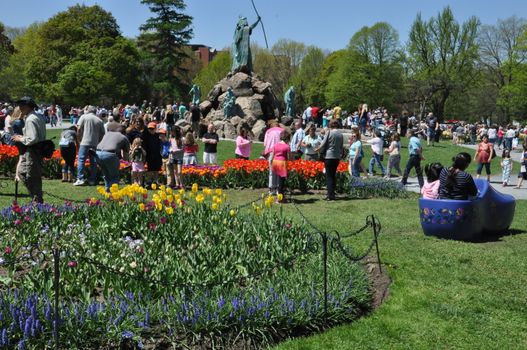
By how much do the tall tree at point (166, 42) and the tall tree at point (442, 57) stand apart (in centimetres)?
2257

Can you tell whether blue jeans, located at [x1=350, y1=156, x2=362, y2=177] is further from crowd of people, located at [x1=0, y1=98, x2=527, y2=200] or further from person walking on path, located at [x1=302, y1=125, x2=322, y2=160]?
person walking on path, located at [x1=302, y1=125, x2=322, y2=160]

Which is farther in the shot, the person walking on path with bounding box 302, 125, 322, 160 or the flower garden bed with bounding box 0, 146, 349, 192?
the person walking on path with bounding box 302, 125, 322, 160

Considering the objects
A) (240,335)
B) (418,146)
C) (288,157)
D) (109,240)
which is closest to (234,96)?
(418,146)

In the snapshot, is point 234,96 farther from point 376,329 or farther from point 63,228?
point 376,329

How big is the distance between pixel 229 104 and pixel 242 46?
4.47 meters

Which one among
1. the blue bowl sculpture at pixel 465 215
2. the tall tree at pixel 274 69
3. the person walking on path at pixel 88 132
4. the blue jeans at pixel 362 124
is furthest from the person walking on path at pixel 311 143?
the tall tree at pixel 274 69

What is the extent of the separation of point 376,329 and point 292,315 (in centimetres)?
76

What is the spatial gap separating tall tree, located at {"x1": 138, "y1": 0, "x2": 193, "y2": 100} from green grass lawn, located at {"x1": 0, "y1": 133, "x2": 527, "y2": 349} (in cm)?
4561

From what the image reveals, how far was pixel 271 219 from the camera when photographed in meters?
7.10

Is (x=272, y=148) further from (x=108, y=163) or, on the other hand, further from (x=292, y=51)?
(x=292, y=51)

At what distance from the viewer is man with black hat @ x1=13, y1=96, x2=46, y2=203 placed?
299 inches

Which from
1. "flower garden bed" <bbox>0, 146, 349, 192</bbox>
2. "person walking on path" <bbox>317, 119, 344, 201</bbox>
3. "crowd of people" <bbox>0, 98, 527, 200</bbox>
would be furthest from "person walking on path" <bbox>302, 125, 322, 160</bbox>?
"person walking on path" <bbox>317, 119, 344, 201</bbox>

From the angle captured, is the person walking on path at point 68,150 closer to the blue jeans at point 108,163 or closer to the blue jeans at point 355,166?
the blue jeans at point 108,163

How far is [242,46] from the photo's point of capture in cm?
2966
